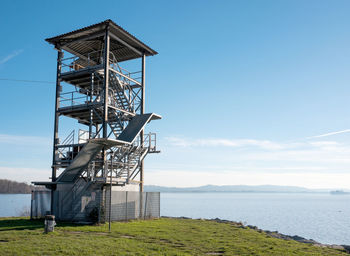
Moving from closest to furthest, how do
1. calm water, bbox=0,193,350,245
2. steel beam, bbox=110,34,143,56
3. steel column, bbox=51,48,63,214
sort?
1. steel column, bbox=51,48,63,214
2. steel beam, bbox=110,34,143,56
3. calm water, bbox=0,193,350,245

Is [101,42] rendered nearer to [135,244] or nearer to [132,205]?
[132,205]

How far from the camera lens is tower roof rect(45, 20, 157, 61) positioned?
96.9 ft

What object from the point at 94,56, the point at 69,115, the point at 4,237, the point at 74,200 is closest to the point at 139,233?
the point at 4,237

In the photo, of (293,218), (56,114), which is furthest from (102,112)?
(293,218)

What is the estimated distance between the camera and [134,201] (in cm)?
2794

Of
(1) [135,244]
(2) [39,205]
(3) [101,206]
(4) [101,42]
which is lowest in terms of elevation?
(1) [135,244]

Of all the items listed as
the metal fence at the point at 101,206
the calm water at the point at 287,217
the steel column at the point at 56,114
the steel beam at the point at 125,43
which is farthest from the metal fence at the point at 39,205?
the calm water at the point at 287,217

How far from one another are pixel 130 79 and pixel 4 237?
18.6 meters

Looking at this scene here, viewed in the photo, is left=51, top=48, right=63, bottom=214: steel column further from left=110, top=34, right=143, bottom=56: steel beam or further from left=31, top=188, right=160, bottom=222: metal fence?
left=110, top=34, right=143, bottom=56: steel beam

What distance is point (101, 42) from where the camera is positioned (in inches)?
1293

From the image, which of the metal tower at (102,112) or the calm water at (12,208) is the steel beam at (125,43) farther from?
the calm water at (12,208)

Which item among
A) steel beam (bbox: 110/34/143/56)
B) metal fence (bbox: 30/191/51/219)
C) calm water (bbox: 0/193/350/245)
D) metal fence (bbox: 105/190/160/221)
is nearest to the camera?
metal fence (bbox: 105/190/160/221)

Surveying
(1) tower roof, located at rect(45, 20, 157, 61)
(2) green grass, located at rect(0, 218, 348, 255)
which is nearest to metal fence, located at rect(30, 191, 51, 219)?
(2) green grass, located at rect(0, 218, 348, 255)

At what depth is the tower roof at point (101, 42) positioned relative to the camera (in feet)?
96.9
